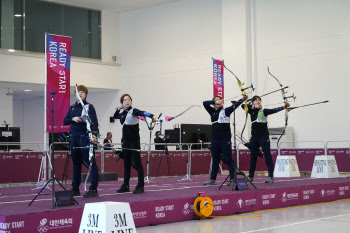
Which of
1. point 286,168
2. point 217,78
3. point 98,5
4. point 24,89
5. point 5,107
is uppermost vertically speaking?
point 98,5

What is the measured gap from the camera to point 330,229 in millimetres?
6844

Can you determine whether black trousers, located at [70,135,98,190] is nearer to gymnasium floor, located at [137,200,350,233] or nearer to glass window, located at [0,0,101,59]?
gymnasium floor, located at [137,200,350,233]

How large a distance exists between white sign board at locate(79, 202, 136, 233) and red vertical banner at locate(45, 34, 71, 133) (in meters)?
6.42

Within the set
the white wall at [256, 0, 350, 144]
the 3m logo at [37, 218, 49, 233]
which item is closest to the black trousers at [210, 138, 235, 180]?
the 3m logo at [37, 218, 49, 233]

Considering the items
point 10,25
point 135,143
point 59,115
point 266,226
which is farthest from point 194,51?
point 266,226

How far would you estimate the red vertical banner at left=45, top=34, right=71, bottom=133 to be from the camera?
11180 mm

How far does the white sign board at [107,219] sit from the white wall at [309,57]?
14258 millimetres

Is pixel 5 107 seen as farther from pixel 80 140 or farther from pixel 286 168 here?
pixel 80 140

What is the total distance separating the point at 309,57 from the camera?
18672 millimetres

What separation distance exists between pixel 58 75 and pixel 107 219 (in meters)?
7.11

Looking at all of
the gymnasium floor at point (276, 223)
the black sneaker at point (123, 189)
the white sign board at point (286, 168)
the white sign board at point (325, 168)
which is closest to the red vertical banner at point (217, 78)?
the white sign board at point (286, 168)

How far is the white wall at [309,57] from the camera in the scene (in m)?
18.0

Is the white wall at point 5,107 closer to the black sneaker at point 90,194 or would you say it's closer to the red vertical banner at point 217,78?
the red vertical banner at point 217,78

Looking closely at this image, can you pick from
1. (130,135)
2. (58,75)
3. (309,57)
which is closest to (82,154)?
(130,135)
